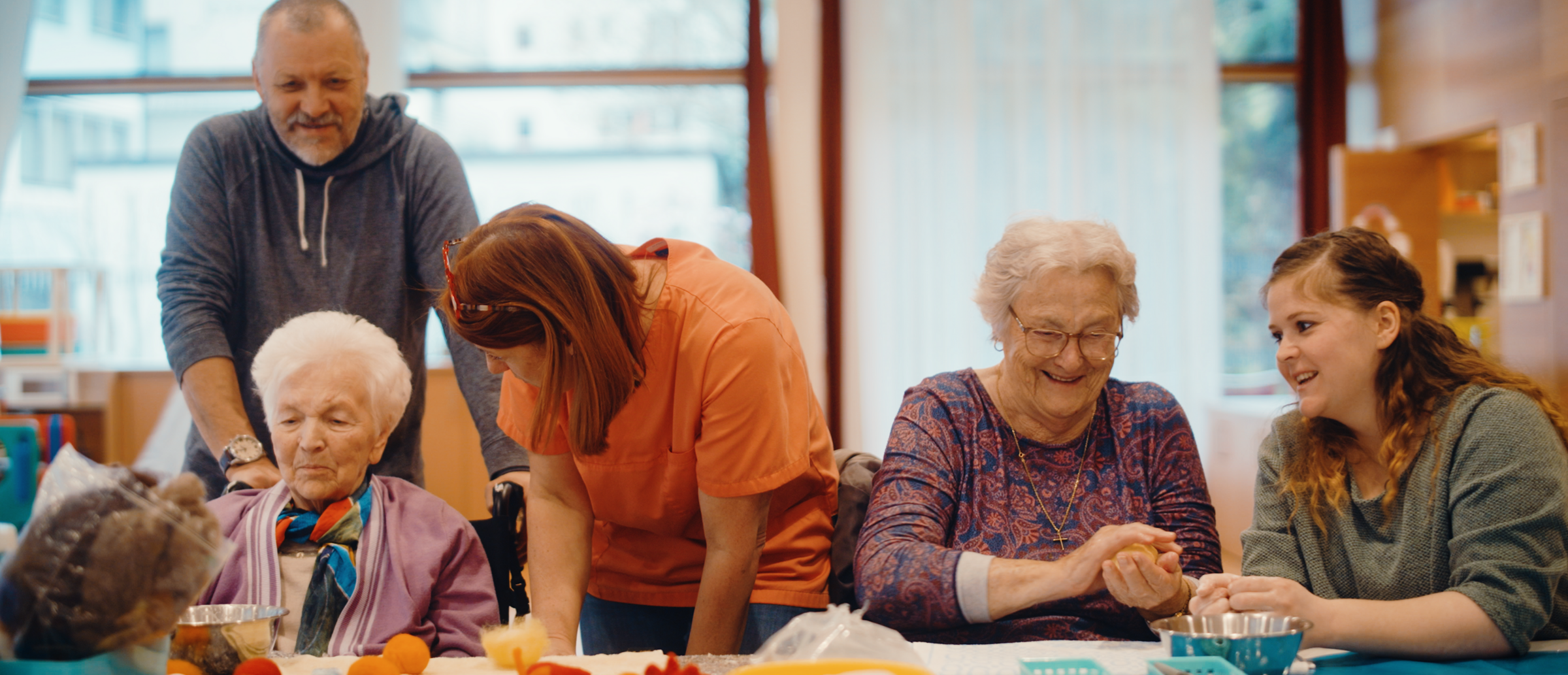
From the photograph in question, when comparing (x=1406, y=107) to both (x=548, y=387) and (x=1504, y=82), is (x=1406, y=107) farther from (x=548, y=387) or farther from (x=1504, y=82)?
(x=548, y=387)

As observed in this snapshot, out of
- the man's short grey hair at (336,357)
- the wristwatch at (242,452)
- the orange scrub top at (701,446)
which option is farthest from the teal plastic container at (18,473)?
the orange scrub top at (701,446)

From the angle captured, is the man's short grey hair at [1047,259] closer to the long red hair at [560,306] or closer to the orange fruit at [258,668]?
the long red hair at [560,306]

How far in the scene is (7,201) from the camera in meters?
5.02

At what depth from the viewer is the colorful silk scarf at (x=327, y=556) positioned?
5.13 feet

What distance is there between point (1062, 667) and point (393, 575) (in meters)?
1.02

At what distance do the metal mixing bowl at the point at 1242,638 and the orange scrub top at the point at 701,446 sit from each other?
0.56 metres

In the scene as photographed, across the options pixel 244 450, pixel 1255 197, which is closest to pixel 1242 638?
pixel 244 450

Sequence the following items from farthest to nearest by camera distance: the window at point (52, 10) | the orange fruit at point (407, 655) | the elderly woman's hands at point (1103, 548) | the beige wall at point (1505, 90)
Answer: the window at point (52, 10) → the beige wall at point (1505, 90) → the elderly woman's hands at point (1103, 548) → the orange fruit at point (407, 655)

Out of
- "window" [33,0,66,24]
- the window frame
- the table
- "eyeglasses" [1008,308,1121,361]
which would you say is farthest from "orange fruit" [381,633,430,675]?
"window" [33,0,66,24]

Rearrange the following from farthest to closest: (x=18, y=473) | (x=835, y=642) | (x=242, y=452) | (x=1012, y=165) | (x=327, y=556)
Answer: (x=1012, y=165) → (x=18, y=473) → (x=242, y=452) → (x=327, y=556) → (x=835, y=642)

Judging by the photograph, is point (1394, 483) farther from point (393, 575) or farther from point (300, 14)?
point (300, 14)

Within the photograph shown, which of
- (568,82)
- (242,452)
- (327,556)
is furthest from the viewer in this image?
(568,82)

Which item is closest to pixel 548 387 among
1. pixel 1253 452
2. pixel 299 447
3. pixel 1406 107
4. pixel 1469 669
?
pixel 299 447

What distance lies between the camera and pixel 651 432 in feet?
5.05
